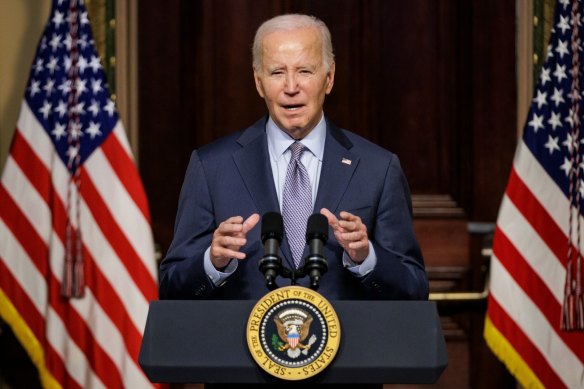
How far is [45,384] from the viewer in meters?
3.99

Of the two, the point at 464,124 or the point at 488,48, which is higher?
the point at 488,48

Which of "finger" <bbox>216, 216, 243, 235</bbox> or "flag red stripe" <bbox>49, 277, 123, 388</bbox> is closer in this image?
"finger" <bbox>216, 216, 243, 235</bbox>

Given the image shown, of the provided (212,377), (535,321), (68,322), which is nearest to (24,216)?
(68,322)

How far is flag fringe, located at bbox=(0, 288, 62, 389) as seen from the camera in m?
3.99

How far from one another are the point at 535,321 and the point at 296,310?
2.22m

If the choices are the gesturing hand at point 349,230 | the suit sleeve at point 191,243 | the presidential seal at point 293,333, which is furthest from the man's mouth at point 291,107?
the presidential seal at point 293,333

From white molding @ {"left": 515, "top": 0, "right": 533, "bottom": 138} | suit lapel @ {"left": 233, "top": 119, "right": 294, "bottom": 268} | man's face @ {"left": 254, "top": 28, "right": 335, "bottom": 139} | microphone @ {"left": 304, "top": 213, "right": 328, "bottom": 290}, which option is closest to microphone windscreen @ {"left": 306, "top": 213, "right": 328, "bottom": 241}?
microphone @ {"left": 304, "top": 213, "right": 328, "bottom": 290}

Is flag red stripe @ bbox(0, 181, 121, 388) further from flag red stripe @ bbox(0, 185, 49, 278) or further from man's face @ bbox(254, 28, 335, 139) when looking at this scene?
man's face @ bbox(254, 28, 335, 139)

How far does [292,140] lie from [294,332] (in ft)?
1.98

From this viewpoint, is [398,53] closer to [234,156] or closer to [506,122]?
[506,122]

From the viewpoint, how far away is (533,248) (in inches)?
161

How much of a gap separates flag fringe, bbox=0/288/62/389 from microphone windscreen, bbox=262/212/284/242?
6.92ft

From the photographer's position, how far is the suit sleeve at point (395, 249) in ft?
7.48

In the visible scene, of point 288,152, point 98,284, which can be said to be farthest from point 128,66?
point 288,152
